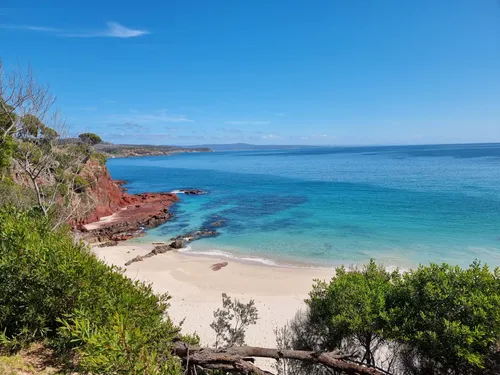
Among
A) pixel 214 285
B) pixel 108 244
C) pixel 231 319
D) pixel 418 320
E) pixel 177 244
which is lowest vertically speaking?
pixel 214 285

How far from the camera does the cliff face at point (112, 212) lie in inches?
1373

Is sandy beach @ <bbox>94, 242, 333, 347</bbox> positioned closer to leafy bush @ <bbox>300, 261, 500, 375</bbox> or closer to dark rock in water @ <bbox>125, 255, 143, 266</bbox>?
dark rock in water @ <bbox>125, 255, 143, 266</bbox>

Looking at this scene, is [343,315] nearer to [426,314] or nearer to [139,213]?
[426,314]

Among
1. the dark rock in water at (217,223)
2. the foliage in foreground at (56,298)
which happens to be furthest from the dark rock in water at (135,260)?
the foliage in foreground at (56,298)

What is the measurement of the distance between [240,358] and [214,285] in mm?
15794

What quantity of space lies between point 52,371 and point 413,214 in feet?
140

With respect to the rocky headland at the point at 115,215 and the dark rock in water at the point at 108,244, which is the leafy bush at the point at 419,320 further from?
the dark rock in water at the point at 108,244

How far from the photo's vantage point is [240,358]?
6473 millimetres

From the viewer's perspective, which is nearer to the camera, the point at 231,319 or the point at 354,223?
the point at 231,319

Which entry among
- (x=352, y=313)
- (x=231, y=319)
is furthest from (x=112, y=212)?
(x=352, y=313)

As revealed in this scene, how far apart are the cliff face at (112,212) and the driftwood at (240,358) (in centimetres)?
2935

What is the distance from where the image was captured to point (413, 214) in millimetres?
39781

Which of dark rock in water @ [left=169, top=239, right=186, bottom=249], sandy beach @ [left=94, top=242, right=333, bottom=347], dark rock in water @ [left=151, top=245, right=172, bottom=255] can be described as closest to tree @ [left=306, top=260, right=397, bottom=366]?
sandy beach @ [left=94, top=242, right=333, bottom=347]

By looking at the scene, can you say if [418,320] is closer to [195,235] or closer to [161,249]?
[161,249]
